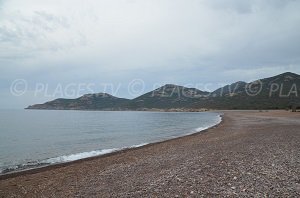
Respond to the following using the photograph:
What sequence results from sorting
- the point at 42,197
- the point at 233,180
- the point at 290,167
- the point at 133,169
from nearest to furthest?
the point at 233,180, the point at 42,197, the point at 290,167, the point at 133,169

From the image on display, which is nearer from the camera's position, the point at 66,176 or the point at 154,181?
the point at 154,181

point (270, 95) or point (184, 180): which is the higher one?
point (270, 95)

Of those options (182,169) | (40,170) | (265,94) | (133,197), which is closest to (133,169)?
(182,169)

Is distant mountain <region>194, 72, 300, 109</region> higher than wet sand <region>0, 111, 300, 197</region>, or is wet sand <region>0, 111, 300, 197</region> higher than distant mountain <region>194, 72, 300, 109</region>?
distant mountain <region>194, 72, 300, 109</region>

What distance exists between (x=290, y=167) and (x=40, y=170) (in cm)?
1375

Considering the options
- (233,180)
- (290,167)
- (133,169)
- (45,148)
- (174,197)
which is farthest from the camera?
(45,148)

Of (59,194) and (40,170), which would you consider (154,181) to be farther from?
(40,170)

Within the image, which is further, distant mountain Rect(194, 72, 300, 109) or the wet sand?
distant mountain Rect(194, 72, 300, 109)

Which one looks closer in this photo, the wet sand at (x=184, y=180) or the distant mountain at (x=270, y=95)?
the wet sand at (x=184, y=180)

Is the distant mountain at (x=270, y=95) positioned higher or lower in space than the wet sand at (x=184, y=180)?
higher

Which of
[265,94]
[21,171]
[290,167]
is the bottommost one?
[21,171]

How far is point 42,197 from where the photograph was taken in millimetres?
11141

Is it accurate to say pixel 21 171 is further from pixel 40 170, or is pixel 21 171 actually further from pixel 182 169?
pixel 182 169

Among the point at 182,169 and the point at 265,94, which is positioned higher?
the point at 265,94
